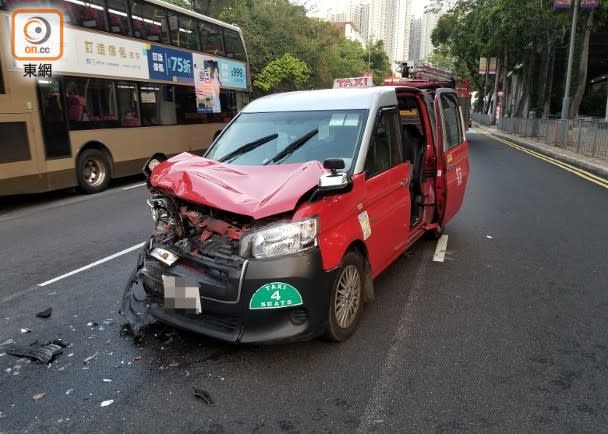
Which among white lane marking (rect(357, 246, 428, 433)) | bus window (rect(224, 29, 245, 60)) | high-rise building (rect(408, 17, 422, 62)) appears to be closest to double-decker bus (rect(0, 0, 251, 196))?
bus window (rect(224, 29, 245, 60))

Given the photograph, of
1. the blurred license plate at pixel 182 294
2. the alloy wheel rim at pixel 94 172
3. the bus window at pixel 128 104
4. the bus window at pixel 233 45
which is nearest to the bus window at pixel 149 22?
the bus window at pixel 128 104

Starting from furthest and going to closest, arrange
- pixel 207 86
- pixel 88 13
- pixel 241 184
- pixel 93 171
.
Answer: pixel 207 86
pixel 93 171
pixel 88 13
pixel 241 184

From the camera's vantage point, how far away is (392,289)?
4898 millimetres

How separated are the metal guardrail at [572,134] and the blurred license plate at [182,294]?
16.4m

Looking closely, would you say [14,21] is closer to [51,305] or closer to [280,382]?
[51,305]

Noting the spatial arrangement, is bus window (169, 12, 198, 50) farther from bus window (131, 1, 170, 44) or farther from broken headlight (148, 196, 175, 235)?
broken headlight (148, 196, 175, 235)

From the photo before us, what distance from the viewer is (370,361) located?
11.5 feet

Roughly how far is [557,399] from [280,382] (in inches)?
67.9

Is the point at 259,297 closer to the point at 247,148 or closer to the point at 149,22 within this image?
the point at 247,148

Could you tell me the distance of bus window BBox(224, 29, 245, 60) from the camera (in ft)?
51.3

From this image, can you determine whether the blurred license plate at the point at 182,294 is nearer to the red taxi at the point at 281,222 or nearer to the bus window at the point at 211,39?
the red taxi at the point at 281,222

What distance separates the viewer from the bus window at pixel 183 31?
13.0 metres

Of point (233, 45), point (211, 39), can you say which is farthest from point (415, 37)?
point (211, 39)

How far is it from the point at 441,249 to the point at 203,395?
402 cm
